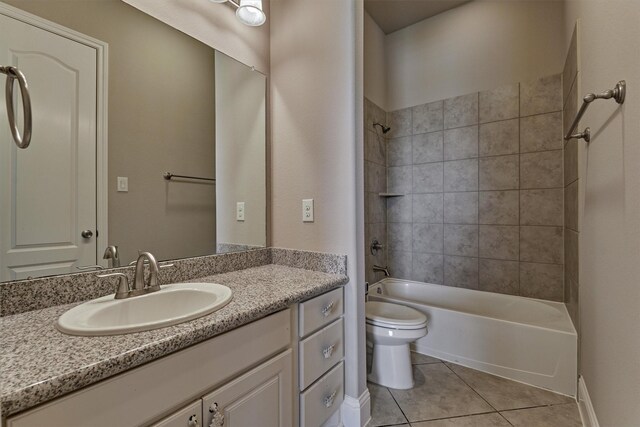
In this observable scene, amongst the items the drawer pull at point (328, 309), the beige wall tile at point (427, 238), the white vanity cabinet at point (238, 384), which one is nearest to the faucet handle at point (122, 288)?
the white vanity cabinet at point (238, 384)

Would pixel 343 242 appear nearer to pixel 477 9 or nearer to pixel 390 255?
pixel 390 255

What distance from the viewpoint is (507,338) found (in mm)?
1829

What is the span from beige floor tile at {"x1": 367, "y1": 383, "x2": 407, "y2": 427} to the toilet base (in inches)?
2.4

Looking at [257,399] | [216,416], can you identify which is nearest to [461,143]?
[257,399]

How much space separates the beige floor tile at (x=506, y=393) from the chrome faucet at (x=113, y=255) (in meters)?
2.07

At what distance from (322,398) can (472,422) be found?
0.88 meters

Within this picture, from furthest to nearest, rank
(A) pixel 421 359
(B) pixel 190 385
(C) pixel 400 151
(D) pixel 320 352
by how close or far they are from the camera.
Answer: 1. (C) pixel 400 151
2. (A) pixel 421 359
3. (D) pixel 320 352
4. (B) pixel 190 385

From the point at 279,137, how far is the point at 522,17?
89.4 inches

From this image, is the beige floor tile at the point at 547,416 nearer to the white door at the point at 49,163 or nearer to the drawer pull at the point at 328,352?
the drawer pull at the point at 328,352

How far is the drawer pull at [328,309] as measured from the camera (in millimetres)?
1226

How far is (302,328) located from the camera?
1106 millimetres

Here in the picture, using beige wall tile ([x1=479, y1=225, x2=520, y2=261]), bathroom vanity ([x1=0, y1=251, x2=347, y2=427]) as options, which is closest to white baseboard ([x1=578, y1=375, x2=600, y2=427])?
beige wall tile ([x1=479, y1=225, x2=520, y2=261])

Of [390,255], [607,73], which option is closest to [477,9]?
[607,73]

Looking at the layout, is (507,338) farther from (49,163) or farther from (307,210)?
(49,163)
